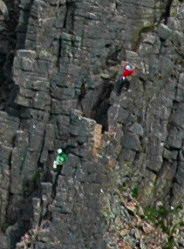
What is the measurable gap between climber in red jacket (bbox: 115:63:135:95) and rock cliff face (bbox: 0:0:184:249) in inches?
12.1

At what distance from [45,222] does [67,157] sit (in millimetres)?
3341

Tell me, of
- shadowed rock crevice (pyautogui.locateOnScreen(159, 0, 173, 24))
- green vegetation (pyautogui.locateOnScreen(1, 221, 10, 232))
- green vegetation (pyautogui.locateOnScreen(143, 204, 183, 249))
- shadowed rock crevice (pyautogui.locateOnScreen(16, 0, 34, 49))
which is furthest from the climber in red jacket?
green vegetation (pyautogui.locateOnScreen(1, 221, 10, 232))

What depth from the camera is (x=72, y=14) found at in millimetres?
86125

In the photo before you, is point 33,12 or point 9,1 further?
point 9,1

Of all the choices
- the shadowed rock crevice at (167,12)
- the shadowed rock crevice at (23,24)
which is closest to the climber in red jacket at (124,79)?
the shadowed rock crevice at (167,12)

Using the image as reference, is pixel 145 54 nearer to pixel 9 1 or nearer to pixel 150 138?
pixel 150 138

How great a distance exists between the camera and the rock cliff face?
274ft

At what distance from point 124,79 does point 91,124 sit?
3.11 meters

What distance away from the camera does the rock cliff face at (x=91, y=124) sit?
83.5 metres

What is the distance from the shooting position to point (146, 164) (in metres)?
85.3

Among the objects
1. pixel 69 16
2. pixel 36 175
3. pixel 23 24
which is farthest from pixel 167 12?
pixel 36 175

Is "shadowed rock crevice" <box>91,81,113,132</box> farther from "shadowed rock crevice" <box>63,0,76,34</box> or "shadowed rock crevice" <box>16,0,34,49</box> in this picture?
"shadowed rock crevice" <box>16,0,34,49</box>

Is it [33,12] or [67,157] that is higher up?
[33,12]

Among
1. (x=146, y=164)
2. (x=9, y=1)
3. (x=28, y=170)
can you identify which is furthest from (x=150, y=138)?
(x=9, y=1)
